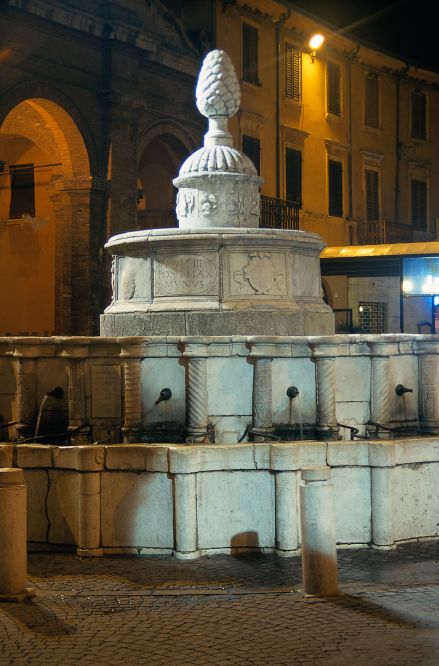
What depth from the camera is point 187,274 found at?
1045 centimetres

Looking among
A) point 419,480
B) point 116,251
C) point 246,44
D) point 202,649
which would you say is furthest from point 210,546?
point 246,44

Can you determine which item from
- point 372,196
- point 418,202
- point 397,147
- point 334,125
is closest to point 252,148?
point 334,125

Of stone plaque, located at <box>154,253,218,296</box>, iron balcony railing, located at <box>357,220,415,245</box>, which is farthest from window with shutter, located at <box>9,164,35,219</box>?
stone plaque, located at <box>154,253,218,296</box>

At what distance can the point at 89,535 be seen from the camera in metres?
8.47

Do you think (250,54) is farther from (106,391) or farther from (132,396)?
(132,396)

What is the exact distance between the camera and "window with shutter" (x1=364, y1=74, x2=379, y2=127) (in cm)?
3778

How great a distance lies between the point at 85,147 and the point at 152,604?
18.4m

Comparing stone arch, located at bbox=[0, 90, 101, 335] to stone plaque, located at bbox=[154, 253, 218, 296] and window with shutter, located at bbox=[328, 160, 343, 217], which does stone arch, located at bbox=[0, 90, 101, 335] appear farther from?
stone plaque, located at bbox=[154, 253, 218, 296]

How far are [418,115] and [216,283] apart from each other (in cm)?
3275

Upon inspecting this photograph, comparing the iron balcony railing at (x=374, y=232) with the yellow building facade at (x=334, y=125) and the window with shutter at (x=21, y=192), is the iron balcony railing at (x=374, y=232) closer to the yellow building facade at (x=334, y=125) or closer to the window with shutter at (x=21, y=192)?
the yellow building facade at (x=334, y=125)

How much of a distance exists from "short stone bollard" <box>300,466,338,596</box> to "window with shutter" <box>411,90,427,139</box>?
116 feet

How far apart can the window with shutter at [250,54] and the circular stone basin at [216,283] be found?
71.2ft

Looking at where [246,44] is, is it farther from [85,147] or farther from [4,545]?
[4,545]

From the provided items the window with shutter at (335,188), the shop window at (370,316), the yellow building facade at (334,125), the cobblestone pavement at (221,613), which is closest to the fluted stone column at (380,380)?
the cobblestone pavement at (221,613)
